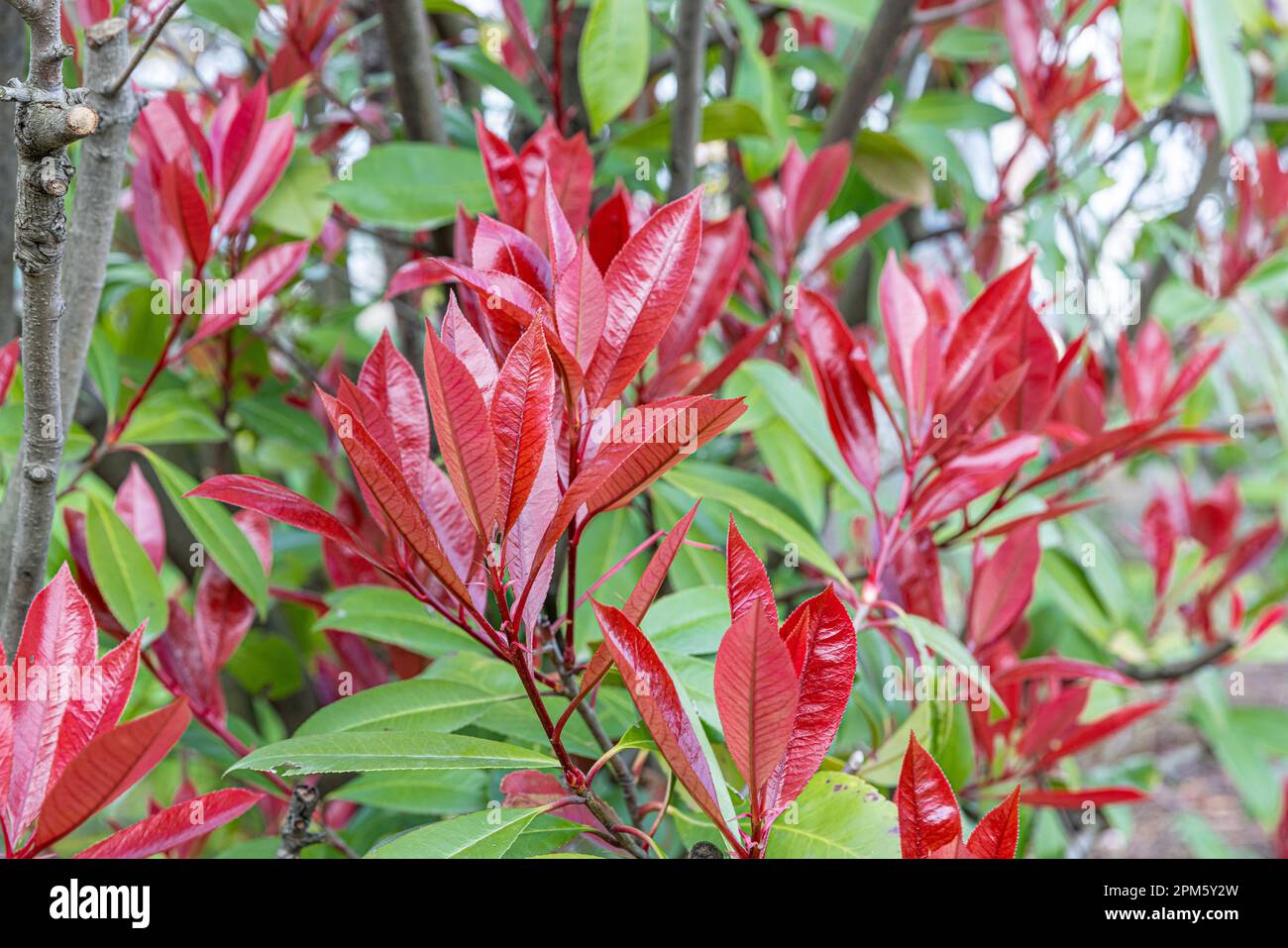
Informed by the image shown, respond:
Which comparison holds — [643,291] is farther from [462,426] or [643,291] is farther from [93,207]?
[93,207]

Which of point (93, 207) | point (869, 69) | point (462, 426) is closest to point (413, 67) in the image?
point (93, 207)

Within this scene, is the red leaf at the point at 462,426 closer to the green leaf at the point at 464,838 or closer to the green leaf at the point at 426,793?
the green leaf at the point at 464,838

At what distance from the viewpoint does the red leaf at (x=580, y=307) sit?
1.67ft

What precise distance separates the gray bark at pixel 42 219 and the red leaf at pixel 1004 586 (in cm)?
67

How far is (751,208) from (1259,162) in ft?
2.37

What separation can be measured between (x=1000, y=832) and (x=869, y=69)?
86 centimetres

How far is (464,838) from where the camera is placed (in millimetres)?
490

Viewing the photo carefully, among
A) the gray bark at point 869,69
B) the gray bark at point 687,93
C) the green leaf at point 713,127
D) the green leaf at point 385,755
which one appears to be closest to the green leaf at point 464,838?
the green leaf at point 385,755

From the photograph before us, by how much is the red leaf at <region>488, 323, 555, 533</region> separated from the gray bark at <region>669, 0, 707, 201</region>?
0.49 metres

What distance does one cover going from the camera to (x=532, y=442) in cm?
46

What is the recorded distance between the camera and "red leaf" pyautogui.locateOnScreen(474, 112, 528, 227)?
70 cm

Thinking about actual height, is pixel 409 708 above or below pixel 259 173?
below

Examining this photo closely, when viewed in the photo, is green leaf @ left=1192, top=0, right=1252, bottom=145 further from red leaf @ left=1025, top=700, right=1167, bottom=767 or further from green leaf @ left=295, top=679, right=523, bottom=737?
green leaf @ left=295, top=679, right=523, bottom=737
